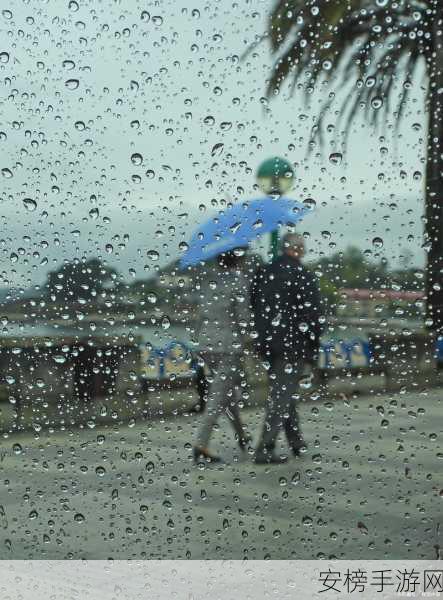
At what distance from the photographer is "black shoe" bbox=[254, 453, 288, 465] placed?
2.27m

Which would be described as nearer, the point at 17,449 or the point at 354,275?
the point at 354,275

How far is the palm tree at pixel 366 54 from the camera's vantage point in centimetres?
213

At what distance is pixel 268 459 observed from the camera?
227 centimetres

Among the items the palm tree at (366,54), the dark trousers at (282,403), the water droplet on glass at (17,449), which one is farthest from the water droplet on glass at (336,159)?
the water droplet on glass at (17,449)

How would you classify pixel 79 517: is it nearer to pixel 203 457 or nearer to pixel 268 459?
pixel 203 457

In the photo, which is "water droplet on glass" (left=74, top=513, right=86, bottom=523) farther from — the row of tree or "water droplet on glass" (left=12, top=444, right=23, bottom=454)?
the row of tree

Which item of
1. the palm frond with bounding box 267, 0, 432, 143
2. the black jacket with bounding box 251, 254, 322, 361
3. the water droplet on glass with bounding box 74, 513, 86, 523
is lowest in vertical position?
the water droplet on glass with bounding box 74, 513, 86, 523

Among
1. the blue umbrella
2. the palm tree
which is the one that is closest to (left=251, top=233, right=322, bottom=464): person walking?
the blue umbrella

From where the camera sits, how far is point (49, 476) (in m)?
2.37

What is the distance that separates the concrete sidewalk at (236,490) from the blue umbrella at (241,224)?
1.47 feet

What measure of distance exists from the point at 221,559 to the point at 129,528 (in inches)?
11.0

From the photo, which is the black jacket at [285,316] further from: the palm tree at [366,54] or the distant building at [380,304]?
the palm tree at [366,54]

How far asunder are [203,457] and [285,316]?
0.45m

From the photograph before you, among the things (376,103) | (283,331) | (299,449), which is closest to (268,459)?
(299,449)
